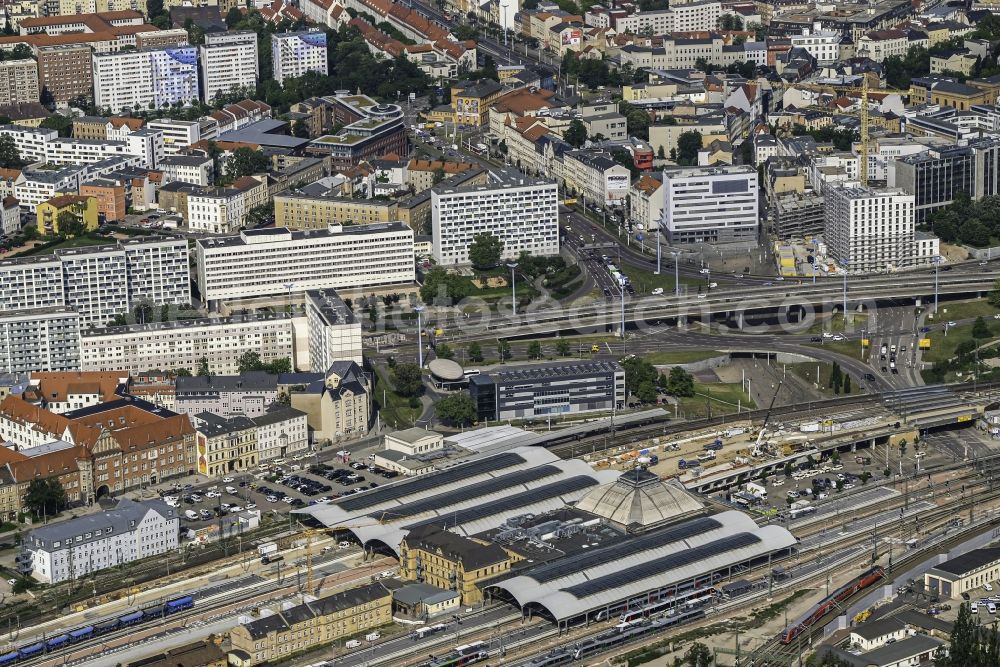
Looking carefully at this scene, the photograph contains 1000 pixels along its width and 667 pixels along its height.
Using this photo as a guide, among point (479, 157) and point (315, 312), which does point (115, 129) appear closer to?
point (479, 157)

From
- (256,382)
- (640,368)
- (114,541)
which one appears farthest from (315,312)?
(114,541)

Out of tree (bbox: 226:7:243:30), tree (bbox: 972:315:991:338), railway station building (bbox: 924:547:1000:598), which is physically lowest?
railway station building (bbox: 924:547:1000:598)

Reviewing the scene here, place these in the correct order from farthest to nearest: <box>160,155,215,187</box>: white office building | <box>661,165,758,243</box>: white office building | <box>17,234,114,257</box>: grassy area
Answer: <box>160,155,215,187</box>: white office building
<box>661,165,758,243</box>: white office building
<box>17,234,114,257</box>: grassy area

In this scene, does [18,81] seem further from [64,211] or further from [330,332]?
[330,332]

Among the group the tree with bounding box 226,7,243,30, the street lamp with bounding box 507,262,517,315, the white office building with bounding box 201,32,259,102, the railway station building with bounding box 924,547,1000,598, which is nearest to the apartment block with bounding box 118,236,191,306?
the street lamp with bounding box 507,262,517,315

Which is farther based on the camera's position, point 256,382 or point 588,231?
point 588,231

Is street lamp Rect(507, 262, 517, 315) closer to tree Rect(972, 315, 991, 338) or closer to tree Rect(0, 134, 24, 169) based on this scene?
tree Rect(972, 315, 991, 338)
